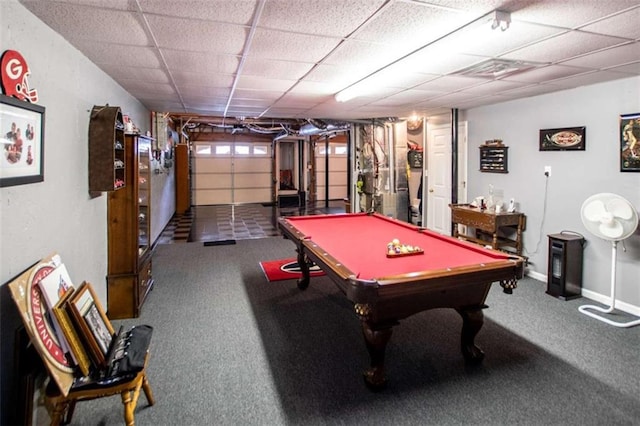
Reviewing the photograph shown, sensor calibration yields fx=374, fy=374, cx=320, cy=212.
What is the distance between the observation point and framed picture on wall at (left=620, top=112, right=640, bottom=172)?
3.67 m

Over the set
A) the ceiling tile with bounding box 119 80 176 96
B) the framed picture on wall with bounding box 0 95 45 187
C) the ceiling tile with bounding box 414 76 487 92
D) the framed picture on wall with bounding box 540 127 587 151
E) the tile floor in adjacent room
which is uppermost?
the ceiling tile with bounding box 119 80 176 96

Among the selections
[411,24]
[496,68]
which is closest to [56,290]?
[411,24]

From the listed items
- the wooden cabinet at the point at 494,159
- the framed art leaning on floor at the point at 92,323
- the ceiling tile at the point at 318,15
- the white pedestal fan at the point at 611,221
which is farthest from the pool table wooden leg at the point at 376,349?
the wooden cabinet at the point at 494,159

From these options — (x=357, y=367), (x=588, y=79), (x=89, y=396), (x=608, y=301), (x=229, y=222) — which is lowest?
(x=357, y=367)

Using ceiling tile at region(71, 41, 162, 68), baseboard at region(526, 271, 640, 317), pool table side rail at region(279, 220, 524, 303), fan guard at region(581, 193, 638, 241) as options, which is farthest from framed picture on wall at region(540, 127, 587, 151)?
ceiling tile at region(71, 41, 162, 68)

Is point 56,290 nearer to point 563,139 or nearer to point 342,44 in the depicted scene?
point 342,44

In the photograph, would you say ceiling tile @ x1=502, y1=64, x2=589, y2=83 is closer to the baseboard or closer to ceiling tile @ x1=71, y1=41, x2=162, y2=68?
the baseboard

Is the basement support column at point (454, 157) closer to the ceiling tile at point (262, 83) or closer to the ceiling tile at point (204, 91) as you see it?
the ceiling tile at point (262, 83)

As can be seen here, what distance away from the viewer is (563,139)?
4.41 metres

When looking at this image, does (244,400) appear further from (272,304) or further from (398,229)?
(398,229)

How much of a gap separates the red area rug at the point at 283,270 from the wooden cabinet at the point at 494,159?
2946 mm

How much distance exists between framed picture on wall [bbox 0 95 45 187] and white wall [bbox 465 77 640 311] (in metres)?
5.04

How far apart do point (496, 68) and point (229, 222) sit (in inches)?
288

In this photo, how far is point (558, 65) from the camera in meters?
3.32
